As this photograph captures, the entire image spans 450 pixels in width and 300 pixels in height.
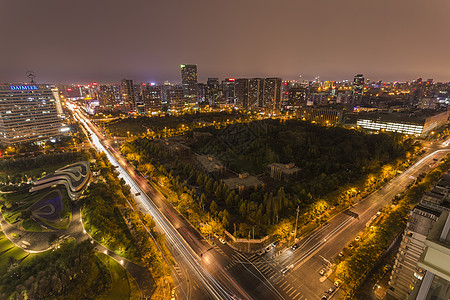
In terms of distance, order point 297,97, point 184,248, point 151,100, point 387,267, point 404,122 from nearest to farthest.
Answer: point 387,267
point 184,248
point 404,122
point 151,100
point 297,97

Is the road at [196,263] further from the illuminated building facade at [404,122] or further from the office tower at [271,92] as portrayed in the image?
the office tower at [271,92]

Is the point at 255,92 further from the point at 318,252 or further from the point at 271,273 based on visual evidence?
the point at 271,273

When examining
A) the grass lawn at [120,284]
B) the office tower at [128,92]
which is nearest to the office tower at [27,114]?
the grass lawn at [120,284]

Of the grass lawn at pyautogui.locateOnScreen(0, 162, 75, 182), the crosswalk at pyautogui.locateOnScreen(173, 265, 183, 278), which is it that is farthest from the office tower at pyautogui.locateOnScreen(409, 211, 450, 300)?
the grass lawn at pyautogui.locateOnScreen(0, 162, 75, 182)

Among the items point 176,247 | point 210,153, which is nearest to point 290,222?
point 176,247

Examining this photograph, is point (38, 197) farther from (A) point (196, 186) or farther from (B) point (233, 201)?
(B) point (233, 201)

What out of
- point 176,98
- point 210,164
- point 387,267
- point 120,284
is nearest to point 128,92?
point 176,98
